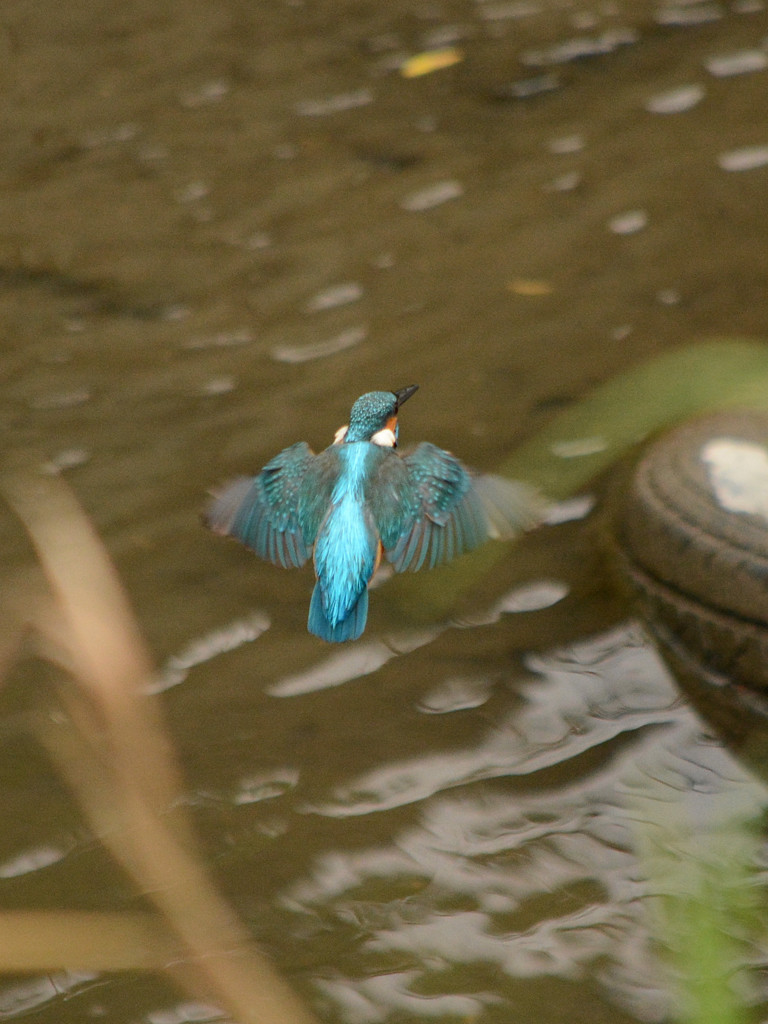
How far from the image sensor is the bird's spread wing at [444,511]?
2449mm

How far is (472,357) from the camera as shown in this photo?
367 centimetres

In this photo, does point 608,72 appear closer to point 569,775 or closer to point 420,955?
point 569,775

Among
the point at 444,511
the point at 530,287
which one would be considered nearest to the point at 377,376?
the point at 530,287

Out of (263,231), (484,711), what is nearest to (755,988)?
(484,711)

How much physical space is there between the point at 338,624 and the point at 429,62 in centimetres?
354

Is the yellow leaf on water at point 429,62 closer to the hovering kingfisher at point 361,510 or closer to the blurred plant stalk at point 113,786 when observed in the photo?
the blurred plant stalk at point 113,786

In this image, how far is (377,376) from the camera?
359 centimetres

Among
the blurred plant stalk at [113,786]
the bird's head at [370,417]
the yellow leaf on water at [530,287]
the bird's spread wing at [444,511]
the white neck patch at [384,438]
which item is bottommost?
the blurred plant stalk at [113,786]

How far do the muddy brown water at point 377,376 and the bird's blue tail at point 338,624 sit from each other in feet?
1.34

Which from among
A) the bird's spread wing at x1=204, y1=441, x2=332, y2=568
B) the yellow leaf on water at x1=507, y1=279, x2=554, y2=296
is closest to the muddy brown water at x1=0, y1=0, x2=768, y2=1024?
the yellow leaf on water at x1=507, y1=279, x2=554, y2=296

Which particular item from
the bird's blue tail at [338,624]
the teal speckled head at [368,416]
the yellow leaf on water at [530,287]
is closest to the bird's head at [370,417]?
the teal speckled head at [368,416]

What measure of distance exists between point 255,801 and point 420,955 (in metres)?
0.49

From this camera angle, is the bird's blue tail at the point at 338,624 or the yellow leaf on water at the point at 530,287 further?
the yellow leaf on water at the point at 530,287

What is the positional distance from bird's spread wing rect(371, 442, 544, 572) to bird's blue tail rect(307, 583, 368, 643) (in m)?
0.18
